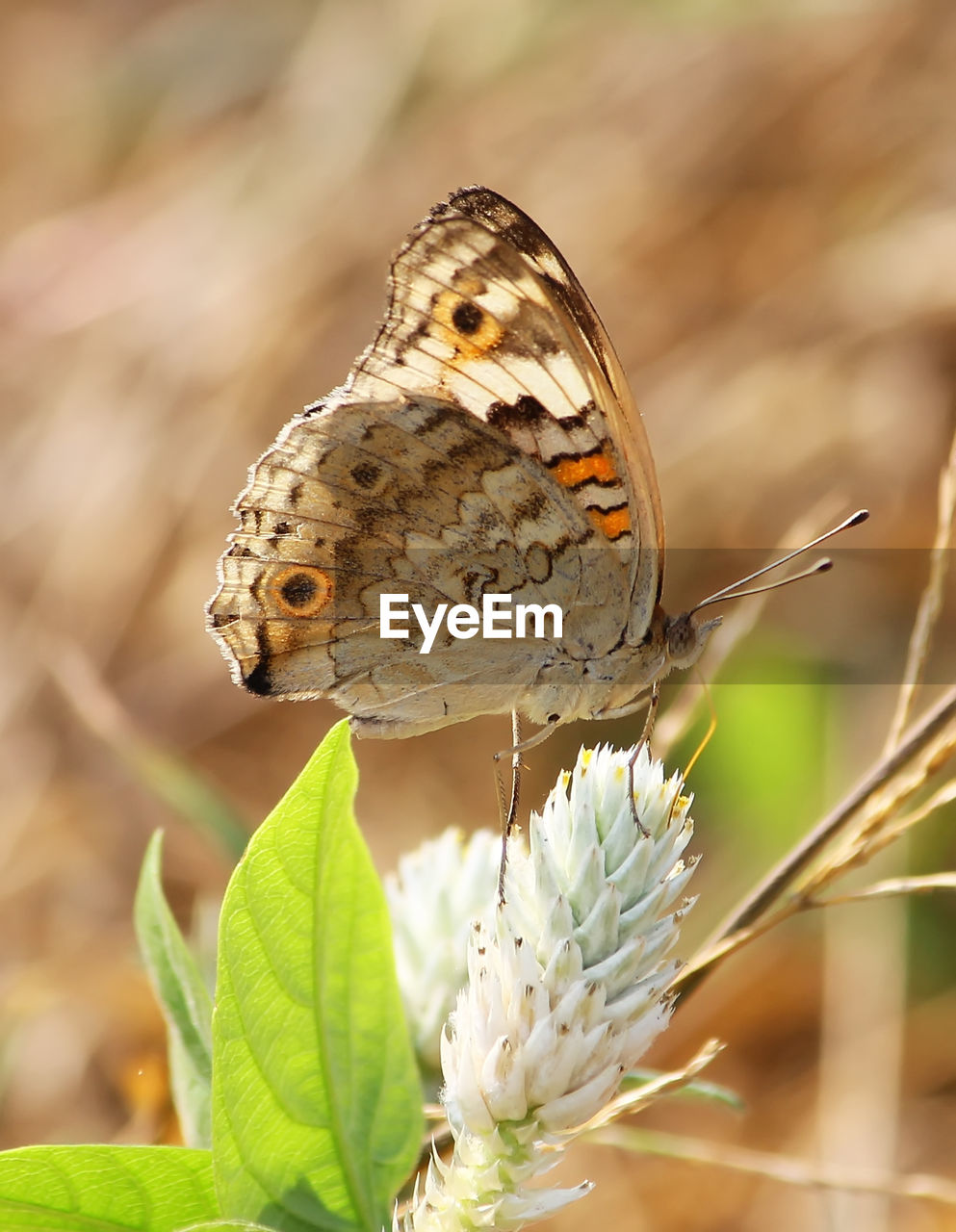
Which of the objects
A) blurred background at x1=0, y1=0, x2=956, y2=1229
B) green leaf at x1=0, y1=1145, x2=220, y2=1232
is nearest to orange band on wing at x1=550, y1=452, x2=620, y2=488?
green leaf at x1=0, y1=1145, x2=220, y2=1232

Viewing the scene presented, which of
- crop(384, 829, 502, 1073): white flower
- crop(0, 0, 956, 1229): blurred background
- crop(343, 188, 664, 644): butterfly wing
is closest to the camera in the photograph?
crop(384, 829, 502, 1073): white flower

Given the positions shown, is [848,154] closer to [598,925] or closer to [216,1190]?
[598,925]

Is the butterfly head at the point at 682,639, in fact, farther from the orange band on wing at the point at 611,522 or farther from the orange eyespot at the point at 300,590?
the orange eyespot at the point at 300,590

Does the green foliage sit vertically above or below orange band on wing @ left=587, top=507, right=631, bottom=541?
below

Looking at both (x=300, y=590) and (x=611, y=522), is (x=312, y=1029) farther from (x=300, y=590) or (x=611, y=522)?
(x=611, y=522)

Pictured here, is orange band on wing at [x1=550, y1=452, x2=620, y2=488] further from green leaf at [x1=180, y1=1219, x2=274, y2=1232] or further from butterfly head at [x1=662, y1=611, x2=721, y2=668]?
green leaf at [x1=180, y1=1219, x2=274, y2=1232]

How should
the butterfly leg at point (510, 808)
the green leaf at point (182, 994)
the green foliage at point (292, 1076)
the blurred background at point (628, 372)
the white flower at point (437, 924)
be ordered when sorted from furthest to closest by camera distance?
the blurred background at point (628, 372) < the white flower at point (437, 924) < the butterfly leg at point (510, 808) < the green leaf at point (182, 994) < the green foliage at point (292, 1076)

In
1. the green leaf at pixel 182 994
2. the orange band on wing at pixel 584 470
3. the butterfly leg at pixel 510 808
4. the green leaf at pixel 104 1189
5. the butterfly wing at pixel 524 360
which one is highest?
the butterfly wing at pixel 524 360

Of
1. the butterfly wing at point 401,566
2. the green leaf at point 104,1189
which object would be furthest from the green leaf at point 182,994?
the butterfly wing at point 401,566
